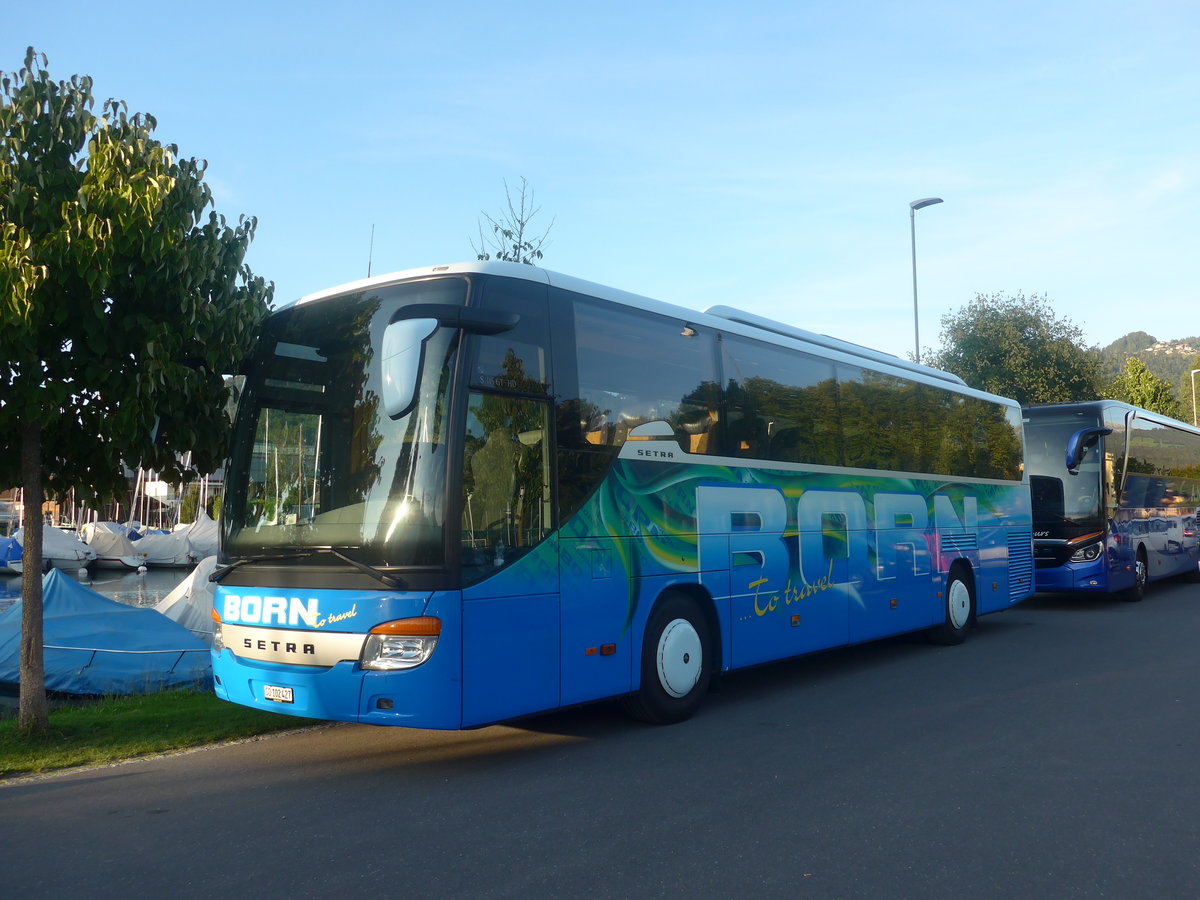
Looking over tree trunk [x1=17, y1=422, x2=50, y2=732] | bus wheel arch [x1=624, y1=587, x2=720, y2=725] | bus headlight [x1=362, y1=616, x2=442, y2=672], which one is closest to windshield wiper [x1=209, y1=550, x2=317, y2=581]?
bus headlight [x1=362, y1=616, x2=442, y2=672]

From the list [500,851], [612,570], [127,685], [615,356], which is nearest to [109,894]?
[500,851]

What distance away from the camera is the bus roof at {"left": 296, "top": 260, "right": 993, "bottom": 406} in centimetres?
738

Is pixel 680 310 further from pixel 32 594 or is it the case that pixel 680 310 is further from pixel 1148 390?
pixel 1148 390

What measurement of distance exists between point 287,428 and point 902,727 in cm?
535

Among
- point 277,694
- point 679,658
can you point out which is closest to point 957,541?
point 679,658

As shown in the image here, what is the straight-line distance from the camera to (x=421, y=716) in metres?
6.58

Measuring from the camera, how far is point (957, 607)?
13680 millimetres

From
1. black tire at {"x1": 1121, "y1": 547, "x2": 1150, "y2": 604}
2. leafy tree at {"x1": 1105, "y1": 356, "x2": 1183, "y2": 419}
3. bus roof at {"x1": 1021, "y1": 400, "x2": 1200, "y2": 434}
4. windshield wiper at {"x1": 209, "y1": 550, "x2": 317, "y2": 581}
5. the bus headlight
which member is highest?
leafy tree at {"x1": 1105, "y1": 356, "x2": 1183, "y2": 419}

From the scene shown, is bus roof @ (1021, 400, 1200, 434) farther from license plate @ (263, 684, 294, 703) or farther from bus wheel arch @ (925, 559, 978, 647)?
license plate @ (263, 684, 294, 703)

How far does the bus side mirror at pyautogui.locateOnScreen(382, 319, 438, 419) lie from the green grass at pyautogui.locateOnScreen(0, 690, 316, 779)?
344 cm

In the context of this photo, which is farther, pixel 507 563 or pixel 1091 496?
pixel 1091 496

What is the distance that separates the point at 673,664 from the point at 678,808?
2.60 metres

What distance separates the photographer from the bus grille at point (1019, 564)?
15305mm

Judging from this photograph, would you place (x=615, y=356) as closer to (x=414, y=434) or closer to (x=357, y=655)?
(x=414, y=434)
